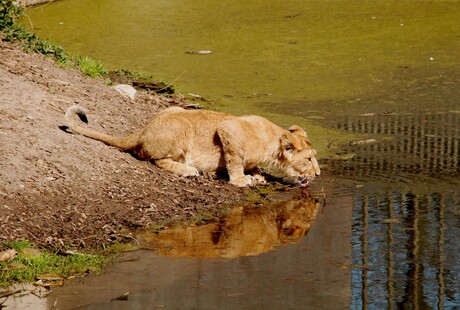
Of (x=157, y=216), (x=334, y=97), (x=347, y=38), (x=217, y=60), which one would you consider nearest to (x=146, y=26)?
(x=217, y=60)

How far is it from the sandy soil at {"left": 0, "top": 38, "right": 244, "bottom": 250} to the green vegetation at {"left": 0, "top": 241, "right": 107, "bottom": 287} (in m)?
0.28

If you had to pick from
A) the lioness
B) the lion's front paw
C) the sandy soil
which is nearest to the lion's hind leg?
the lioness

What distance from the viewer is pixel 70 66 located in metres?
11.8

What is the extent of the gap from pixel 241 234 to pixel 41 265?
1685 millimetres

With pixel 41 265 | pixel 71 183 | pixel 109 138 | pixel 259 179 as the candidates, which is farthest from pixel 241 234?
pixel 109 138

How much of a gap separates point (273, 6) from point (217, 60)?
10.6 ft

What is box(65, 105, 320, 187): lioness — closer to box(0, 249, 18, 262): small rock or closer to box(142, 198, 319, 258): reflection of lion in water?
box(142, 198, 319, 258): reflection of lion in water

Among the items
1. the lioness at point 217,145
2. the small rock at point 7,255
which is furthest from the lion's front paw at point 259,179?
the small rock at point 7,255

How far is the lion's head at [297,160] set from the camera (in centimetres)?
922

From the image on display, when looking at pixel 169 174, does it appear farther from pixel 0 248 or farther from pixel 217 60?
pixel 217 60

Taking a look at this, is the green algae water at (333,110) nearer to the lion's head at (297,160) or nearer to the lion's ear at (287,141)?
the lion's head at (297,160)

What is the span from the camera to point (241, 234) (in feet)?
24.6

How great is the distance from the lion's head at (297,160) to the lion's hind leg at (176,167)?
0.85 metres

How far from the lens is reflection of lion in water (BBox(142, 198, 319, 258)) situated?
278 inches
